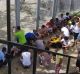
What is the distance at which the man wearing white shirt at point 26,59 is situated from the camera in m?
7.43

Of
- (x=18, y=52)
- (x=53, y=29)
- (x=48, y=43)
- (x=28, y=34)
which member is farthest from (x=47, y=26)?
(x=18, y=52)

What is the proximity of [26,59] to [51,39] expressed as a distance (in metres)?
2.21

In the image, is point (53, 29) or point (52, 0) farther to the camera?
point (52, 0)

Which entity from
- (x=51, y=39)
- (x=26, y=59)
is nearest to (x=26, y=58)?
(x=26, y=59)

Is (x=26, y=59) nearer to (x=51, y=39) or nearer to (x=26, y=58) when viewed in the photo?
(x=26, y=58)

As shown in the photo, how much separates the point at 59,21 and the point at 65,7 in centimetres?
176

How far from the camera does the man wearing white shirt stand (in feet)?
24.4

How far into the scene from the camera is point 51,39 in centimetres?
946

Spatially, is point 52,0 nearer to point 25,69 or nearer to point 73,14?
point 73,14

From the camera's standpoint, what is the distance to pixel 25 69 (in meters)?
7.67

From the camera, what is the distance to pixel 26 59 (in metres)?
7.48

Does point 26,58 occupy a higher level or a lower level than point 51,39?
lower

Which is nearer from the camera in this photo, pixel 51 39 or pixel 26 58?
pixel 26 58

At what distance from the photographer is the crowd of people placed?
7.50 meters
